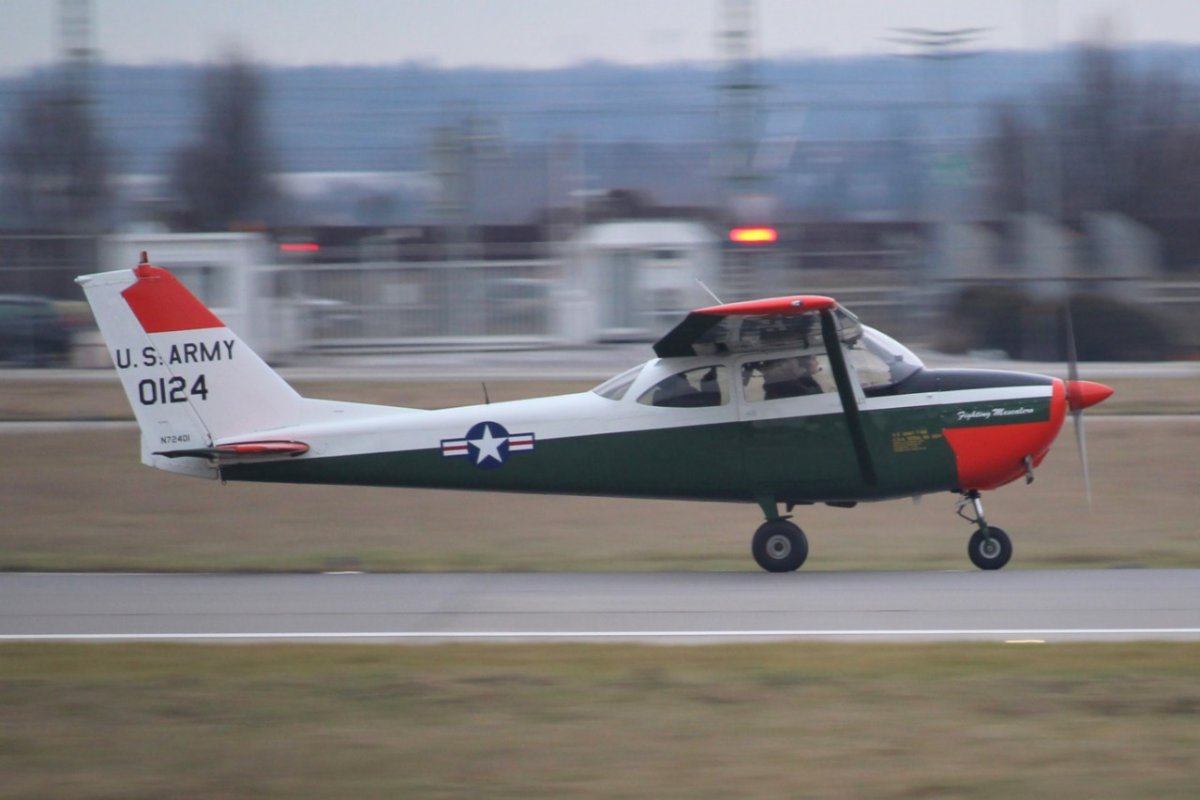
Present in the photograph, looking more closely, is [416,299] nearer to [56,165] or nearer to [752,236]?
[56,165]

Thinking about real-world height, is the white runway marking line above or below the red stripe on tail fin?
below

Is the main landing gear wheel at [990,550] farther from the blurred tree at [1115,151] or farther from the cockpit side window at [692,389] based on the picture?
the blurred tree at [1115,151]

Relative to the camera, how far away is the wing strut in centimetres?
1103

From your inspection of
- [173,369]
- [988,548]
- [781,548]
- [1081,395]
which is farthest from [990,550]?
[173,369]

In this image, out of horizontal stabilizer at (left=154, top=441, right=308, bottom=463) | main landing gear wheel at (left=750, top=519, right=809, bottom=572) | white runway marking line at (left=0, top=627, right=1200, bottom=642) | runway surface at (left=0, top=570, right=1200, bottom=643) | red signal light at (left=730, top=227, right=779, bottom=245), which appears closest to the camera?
white runway marking line at (left=0, top=627, right=1200, bottom=642)

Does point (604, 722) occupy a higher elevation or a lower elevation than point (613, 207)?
lower

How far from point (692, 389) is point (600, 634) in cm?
322

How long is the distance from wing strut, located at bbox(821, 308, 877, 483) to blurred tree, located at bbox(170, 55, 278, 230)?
25.3 meters

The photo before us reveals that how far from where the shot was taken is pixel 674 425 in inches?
457

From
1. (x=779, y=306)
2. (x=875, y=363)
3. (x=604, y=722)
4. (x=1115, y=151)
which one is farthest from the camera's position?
(x=1115, y=151)

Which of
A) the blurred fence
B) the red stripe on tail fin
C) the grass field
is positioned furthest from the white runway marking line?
the blurred fence

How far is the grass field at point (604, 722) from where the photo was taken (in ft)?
18.5

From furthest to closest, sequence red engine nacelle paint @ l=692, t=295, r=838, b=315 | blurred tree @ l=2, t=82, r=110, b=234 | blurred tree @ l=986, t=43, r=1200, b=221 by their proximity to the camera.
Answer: blurred tree @ l=986, t=43, r=1200, b=221
blurred tree @ l=2, t=82, r=110, b=234
red engine nacelle paint @ l=692, t=295, r=838, b=315

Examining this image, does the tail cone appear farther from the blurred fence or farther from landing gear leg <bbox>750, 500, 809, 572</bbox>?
the blurred fence
